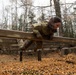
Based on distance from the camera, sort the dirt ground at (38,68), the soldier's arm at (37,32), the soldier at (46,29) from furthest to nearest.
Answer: the dirt ground at (38,68), the soldier's arm at (37,32), the soldier at (46,29)

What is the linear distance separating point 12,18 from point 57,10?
16001 millimetres

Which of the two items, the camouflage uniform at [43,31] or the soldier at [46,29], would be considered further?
the camouflage uniform at [43,31]

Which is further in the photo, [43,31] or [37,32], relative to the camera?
[43,31]

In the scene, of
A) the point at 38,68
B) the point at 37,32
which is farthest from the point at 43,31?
the point at 38,68

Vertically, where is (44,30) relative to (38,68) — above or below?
above

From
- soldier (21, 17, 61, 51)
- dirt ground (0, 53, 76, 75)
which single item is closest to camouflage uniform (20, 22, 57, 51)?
soldier (21, 17, 61, 51)

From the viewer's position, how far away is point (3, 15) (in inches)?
1580

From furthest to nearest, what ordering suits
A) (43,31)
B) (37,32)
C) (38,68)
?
(38,68) < (43,31) < (37,32)

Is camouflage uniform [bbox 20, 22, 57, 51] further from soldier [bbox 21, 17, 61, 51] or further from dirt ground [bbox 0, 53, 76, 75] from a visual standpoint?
dirt ground [bbox 0, 53, 76, 75]

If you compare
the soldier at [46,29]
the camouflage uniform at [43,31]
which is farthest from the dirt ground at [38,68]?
the camouflage uniform at [43,31]

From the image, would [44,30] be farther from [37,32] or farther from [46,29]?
[37,32]

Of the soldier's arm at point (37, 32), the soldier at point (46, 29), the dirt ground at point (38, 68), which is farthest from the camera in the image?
the dirt ground at point (38, 68)

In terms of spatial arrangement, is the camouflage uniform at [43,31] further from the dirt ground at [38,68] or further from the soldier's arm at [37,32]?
the dirt ground at [38,68]

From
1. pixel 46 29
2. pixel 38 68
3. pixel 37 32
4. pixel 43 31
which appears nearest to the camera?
pixel 37 32
